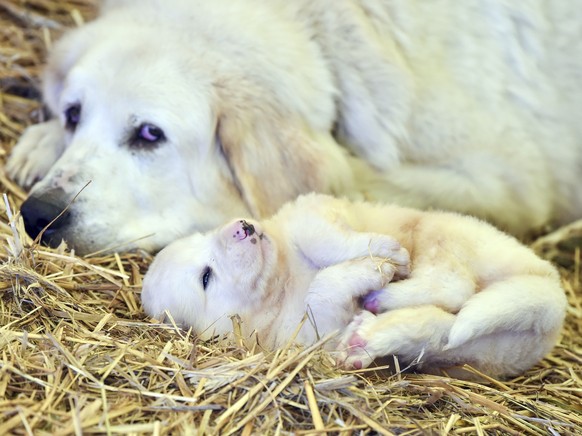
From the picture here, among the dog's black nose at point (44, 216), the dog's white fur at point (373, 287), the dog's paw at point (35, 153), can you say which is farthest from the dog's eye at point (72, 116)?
the dog's white fur at point (373, 287)

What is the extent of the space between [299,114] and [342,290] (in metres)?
0.89

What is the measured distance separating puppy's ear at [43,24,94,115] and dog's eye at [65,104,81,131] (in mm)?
209

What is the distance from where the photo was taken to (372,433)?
182cm

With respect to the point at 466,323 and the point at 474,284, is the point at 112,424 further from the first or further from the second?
the point at 474,284

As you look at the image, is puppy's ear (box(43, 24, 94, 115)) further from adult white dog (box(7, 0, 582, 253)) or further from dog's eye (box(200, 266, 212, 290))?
dog's eye (box(200, 266, 212, 290))

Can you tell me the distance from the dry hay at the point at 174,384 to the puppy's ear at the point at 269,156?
0.60 meters

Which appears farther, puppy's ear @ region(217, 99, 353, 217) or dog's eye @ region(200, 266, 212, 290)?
puppy's ear @ region(217, 99, 353, 217)

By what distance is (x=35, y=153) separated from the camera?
307 cm

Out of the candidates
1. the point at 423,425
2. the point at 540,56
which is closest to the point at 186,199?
the point at 423,425

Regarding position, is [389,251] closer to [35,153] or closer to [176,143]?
[176,143]

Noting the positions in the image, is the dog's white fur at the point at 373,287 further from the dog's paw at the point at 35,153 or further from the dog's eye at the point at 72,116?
the dog's paw at the point at 35,153

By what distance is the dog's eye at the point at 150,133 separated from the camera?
267cm

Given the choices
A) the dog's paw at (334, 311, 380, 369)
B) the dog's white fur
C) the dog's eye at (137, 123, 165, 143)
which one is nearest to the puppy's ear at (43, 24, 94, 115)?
the dog's eye at (137, 123, 165, 143)

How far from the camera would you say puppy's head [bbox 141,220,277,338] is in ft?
7.44
